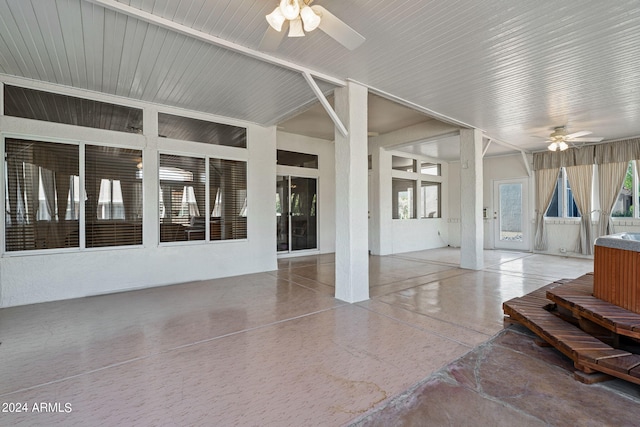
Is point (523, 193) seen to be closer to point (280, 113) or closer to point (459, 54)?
point (459, 54)

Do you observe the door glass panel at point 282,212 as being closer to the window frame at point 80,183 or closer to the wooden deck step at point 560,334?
the window frame at point 80,183

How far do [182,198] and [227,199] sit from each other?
787 mm

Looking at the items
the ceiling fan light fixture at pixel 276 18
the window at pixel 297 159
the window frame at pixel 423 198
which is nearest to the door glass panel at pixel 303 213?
the window at pixel 297 159

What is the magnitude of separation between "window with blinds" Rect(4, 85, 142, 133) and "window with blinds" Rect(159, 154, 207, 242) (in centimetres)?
72

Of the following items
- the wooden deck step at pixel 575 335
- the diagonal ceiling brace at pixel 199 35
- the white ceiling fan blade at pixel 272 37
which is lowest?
the wooden deck step at pixel 575 335

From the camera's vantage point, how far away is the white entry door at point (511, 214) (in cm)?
811

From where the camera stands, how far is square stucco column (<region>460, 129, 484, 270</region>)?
227 inches

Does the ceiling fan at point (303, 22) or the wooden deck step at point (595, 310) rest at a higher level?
the ceiling fan at point (303, 22)

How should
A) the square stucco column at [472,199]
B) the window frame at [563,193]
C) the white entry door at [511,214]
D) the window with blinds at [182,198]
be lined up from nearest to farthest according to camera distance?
1. the window with blinds at [182,198]
2. the square stucco column at [472,199]
3. the window frame at [563,193]
4. the white entry door at [511,214]

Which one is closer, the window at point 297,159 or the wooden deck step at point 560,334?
the wooden deck step at point 560,334

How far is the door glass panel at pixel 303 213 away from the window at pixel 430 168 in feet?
12.3

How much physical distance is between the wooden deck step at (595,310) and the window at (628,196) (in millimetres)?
5371

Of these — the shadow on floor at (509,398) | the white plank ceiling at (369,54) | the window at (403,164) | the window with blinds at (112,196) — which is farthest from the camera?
the window at (403,164)

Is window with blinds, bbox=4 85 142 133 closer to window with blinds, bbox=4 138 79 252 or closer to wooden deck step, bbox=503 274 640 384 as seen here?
window with blinds, bbox=4 138 79 252
